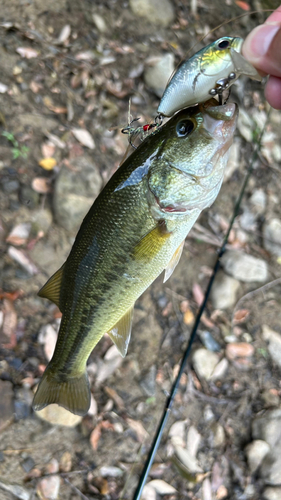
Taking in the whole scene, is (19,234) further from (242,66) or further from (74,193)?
(242,66)

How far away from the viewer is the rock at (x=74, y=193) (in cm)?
318

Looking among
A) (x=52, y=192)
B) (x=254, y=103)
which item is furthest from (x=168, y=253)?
(x=254, y=103)

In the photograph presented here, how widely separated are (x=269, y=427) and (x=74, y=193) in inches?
112

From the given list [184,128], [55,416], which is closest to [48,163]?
[184,128]

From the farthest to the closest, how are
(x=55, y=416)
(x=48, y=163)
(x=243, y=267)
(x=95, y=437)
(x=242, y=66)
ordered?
(x=243, y=267)
(x=48, y=163)
(x=95, y=437)
(x=55, y=416)
(x=242, y=66)

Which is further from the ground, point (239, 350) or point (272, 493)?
point (239, 350)

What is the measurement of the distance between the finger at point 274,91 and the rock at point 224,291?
6.19 feet

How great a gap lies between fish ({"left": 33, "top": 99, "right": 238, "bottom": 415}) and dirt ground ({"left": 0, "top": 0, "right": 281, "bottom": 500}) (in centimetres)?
125

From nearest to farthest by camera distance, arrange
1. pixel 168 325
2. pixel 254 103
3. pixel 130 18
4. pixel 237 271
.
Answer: pixel 168 325, pixel 237 271, pixel 130 18, pixel 254 103

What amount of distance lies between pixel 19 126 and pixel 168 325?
2386mm

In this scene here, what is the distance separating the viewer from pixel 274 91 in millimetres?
2391

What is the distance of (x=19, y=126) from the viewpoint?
3.26m

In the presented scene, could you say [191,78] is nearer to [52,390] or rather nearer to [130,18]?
[52,390]

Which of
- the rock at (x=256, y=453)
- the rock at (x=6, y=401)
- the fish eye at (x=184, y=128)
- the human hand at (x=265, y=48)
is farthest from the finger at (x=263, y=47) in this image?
the rock at (x=256, y=453)
